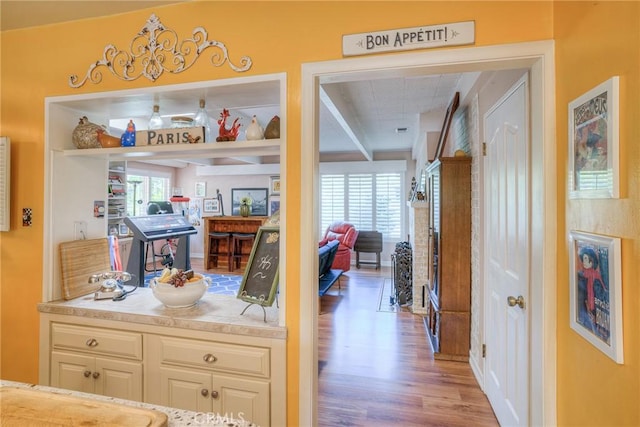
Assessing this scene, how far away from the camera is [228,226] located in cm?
721

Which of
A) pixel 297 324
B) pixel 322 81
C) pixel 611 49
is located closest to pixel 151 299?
pixel 297 324

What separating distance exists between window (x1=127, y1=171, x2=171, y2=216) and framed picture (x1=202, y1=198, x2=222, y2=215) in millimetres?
1063

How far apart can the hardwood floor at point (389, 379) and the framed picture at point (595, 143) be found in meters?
1.86

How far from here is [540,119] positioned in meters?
1.36

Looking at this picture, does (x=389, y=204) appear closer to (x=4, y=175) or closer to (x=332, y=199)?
(x=332, y=199)

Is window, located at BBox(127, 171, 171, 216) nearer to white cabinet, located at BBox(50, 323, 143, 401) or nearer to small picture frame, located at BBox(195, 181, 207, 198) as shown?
small picture frame, located at BBox(195, 181, 207, 198)

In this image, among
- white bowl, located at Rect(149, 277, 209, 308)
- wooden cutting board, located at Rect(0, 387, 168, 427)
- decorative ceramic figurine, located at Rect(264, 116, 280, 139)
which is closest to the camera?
wooden cutting board, located at Rect(0, 387, 168, 427)

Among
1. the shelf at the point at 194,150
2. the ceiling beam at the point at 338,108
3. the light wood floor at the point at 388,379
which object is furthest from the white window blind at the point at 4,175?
the light wood floor at the point at 388,379

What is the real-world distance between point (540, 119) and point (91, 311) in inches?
100.0

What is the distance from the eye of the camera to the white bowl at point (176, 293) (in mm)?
1789

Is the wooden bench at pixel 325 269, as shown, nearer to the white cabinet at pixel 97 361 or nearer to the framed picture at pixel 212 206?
the white cabinet at pixel 97 361

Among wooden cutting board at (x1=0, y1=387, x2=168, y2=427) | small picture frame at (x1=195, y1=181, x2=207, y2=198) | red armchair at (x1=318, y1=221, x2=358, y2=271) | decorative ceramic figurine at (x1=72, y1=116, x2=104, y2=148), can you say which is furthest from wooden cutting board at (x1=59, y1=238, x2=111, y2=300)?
small picture frame at (x1=195, y1=181, x2=207, y2=198)

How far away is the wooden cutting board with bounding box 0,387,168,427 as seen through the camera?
83 centimetres

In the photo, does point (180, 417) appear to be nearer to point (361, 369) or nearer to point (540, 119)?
point (540, 119)
